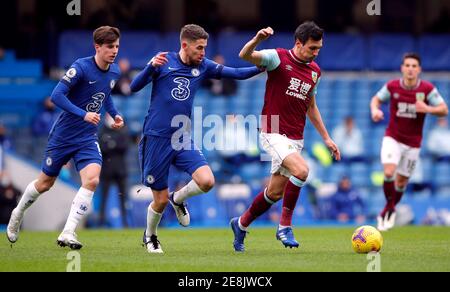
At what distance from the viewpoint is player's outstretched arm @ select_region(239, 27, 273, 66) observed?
10.6 meters

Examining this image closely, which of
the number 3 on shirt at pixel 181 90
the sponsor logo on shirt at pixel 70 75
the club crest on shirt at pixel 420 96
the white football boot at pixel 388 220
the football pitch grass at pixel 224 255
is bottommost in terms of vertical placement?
the white football boot at pixel 388 220

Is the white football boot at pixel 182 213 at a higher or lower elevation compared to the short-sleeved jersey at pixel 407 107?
lower

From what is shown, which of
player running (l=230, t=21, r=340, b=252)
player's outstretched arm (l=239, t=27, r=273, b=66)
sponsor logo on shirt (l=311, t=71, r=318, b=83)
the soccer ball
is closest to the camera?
player's outstretched arm (l=239, t=27, r=273, b=66)

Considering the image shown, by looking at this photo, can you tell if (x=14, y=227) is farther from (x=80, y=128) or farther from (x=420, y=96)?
(x=420, y=96)

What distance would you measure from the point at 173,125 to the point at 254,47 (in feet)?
3.98

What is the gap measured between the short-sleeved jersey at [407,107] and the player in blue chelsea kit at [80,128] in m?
5.60

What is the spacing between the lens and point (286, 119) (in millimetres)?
11586

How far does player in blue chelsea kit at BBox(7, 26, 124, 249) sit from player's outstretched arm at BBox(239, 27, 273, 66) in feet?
5.09

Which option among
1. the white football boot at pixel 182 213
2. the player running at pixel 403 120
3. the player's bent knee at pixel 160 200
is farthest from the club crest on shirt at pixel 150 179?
the player running at pixel 403 120

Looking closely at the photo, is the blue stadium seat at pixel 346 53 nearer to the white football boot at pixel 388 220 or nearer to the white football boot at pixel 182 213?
the white football boot at pixel 388 220

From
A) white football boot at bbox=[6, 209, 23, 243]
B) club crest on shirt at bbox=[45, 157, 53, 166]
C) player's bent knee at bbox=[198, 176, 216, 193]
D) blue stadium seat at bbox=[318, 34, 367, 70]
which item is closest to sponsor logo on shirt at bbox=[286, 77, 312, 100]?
player's bent knee at bbox=[198, 176, 216, 193]

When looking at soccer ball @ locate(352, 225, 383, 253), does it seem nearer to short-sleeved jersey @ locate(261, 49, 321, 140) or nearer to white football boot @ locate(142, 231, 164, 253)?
short-sleeved jersey @ locate(261, 49, 321, 140)

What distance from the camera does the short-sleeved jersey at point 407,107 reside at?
52.4ft

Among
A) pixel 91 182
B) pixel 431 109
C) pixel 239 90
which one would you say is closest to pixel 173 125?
pixel 91 182
